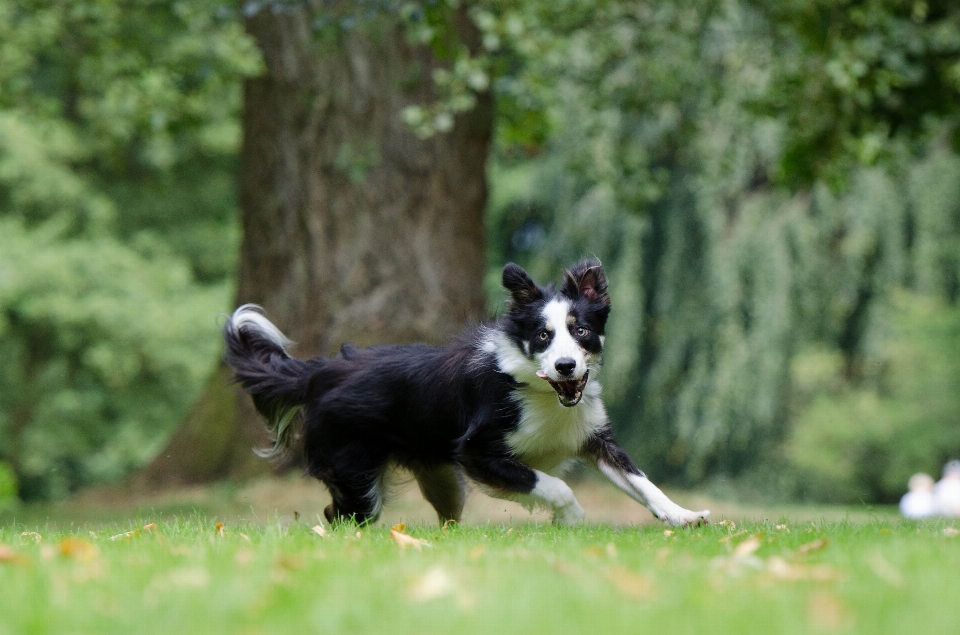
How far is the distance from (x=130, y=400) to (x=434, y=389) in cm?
1864

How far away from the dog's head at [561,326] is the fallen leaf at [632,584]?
2384 mm

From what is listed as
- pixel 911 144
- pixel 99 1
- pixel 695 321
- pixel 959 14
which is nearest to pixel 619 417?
pixel 695 321

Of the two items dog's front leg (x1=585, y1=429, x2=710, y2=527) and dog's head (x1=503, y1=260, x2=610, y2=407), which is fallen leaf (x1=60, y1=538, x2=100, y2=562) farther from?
dog's front leg (x1=585, y1=429, x2=710, y2=527)

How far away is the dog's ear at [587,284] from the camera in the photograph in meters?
6.24

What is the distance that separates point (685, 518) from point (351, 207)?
19.9 feet

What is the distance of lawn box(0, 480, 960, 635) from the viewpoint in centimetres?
283

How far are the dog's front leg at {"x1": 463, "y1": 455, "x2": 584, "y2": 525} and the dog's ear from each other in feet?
3.13

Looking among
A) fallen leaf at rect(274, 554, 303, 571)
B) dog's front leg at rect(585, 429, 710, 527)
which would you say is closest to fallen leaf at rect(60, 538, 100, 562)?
fallen leaf at rect(274, 554, 303, 571)

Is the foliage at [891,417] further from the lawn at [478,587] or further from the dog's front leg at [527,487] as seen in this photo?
the lawn at [478,587]

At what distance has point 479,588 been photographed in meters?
3.17

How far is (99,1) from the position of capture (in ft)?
34.6

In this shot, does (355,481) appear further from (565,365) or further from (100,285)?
(100,285)

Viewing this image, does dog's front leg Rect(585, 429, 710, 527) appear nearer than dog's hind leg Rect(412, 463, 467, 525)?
Yes

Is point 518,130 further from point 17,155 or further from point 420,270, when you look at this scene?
point 17,155
